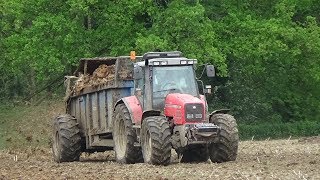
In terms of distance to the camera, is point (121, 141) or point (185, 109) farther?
point (121, 141)

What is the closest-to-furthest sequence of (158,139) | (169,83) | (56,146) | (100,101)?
(158,139)
(169,83)
(100,101)
(56,146)

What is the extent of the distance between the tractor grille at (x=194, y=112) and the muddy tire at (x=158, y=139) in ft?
1.75

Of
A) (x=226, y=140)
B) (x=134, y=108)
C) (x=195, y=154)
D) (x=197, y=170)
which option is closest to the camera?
(x=197, y=170)

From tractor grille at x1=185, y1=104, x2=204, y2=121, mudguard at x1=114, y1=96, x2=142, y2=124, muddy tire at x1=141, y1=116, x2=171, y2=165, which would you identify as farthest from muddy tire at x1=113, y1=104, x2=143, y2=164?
tractor grille at x1=185, y1=104, x2=204, y2=121

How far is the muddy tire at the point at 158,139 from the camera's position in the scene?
61.7ft

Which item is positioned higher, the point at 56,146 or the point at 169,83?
the point at 169,83

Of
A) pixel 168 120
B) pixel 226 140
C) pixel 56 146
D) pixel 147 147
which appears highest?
pixel 168 120

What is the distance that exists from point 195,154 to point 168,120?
1.76 metres

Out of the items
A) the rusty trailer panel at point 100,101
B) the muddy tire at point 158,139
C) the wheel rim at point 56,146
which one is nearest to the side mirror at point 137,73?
the muddy tire at point 158,139

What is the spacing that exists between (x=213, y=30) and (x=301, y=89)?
30.6 feet

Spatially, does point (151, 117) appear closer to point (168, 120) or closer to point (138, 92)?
point (168, 120)

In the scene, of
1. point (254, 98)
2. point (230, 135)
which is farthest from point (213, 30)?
point (230, 135)

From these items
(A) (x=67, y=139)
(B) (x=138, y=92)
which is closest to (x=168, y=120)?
(B) (x=138, y=92)

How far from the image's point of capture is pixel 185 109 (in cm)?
1925
